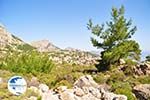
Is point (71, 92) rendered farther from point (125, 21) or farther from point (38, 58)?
point (125, 21)

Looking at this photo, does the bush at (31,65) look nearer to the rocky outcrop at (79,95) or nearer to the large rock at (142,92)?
the large rock at (142,92)

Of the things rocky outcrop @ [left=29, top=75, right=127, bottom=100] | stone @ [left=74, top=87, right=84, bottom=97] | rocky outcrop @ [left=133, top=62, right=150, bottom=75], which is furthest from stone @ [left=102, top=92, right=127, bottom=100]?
rocky outcrop @ [left=133, top=62, right=150, bottom=75]

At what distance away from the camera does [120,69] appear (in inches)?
1350

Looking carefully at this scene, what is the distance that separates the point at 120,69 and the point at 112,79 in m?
8.01

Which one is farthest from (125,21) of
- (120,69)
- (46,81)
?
(46,81)

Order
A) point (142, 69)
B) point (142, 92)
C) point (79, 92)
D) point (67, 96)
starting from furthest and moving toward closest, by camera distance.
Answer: point (142, 69)
point (142, 92)
point (79, 92)
point (67, 96)

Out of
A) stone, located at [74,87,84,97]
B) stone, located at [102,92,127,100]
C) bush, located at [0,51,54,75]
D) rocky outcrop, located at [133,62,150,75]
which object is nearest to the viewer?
stone, located at [102,92,127,100]

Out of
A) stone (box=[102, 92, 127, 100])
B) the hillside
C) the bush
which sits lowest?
stone (box=[102, 92, 127, 100])

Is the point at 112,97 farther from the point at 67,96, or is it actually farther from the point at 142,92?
the point at 142,92

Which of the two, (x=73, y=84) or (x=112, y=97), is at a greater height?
(x=73, y=84)

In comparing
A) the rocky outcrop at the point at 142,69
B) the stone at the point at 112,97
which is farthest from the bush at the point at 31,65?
the stone at the point at 112,97

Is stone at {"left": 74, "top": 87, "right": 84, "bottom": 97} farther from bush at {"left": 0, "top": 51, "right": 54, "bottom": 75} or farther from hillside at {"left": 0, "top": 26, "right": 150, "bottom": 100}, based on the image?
bush at {"left": 0, "top": 51, "right": 54, "bottom": 75}

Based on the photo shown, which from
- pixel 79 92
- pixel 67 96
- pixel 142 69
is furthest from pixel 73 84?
pixel 142 69

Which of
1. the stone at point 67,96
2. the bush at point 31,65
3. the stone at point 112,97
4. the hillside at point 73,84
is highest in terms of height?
the bush at point 31,65
